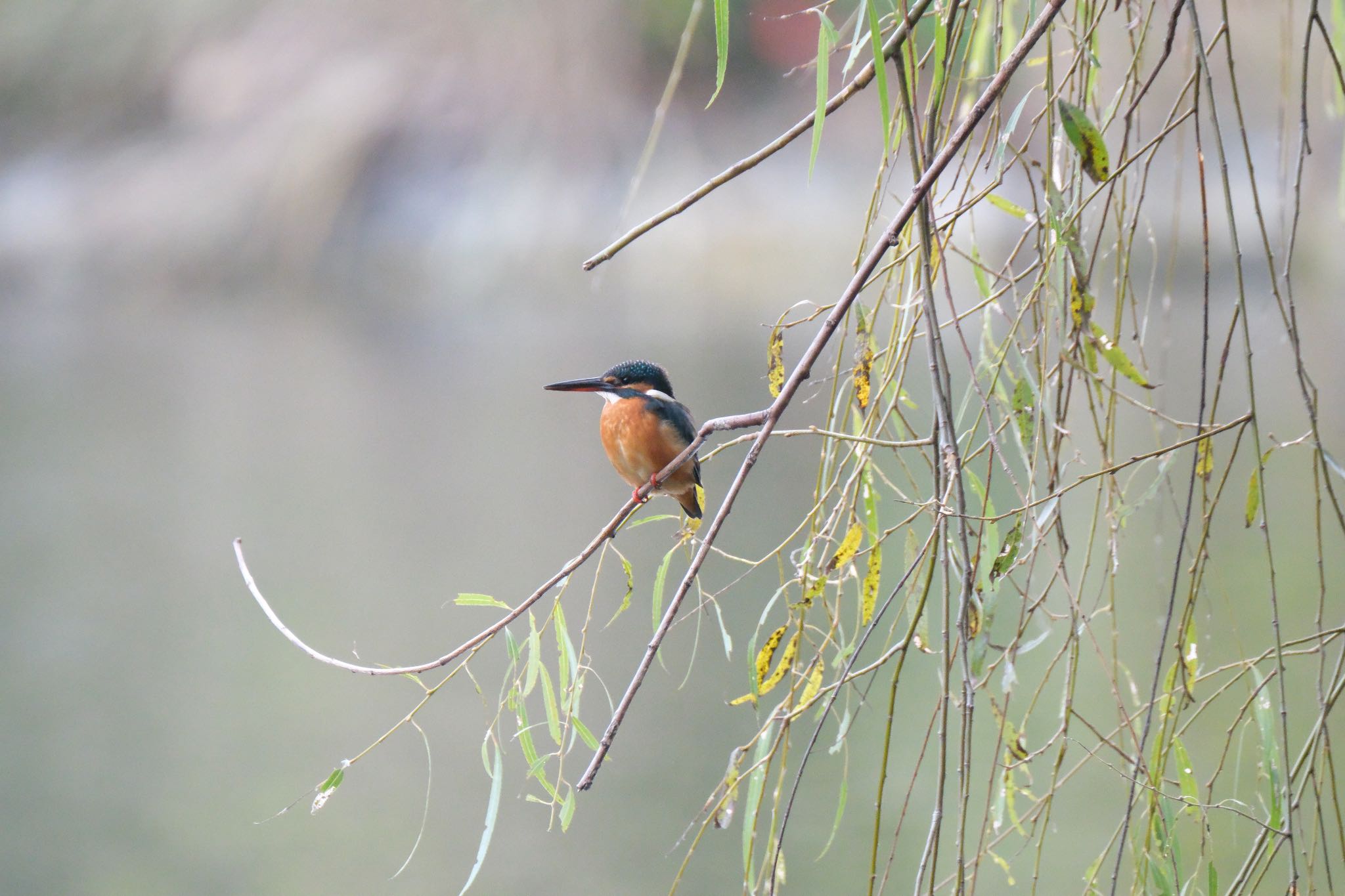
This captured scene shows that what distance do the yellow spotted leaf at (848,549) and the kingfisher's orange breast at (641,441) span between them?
3.65 ft

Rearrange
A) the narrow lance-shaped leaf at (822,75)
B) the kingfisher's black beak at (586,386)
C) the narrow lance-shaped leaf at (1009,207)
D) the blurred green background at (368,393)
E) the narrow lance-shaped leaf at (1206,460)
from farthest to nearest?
the blurred green background at (368,393) → the kingfisher's black beak at (586,386) → the narrow lance-shaped leaf at (1009,207) → the narrow lance-shaped leaf at (1206,460) → the narrow lance-shaped leaf at (822,75)

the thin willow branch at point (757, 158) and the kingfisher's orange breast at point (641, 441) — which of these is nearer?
the thin willow branch at point (757, 158)

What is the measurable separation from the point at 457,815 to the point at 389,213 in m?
13.5

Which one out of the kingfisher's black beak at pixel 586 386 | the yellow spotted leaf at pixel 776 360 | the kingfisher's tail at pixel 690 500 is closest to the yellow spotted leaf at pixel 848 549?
the yellow spotted leaf at pixel 776 360

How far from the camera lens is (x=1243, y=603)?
18.4 ft

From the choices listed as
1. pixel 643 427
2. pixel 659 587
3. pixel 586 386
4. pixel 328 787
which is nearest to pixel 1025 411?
pixel 659 587

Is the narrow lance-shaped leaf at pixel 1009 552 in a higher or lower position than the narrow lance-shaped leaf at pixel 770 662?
higher

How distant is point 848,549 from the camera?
2.90 ft

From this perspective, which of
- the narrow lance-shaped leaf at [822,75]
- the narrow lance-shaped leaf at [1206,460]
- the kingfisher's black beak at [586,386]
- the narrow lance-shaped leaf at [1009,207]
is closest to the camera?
the narrow lance-shaped leaf at [822,75]

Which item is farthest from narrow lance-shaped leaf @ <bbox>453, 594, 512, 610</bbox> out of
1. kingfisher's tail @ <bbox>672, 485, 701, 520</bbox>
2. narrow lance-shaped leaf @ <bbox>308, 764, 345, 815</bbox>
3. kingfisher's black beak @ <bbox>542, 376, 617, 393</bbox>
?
kingfisher's tail @ <bbox>672, 485, 701, 520</bbox>

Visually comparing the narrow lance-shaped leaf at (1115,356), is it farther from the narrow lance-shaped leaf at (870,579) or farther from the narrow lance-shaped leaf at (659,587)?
the narrow lance-shaped leaf at (659,587)

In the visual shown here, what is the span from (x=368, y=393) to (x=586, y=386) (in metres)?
10.9

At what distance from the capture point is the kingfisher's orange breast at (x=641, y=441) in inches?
81.2

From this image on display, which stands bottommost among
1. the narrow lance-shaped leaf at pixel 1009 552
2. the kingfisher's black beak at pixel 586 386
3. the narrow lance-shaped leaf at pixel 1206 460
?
the kingfisher's black beak at pixel 586 386
